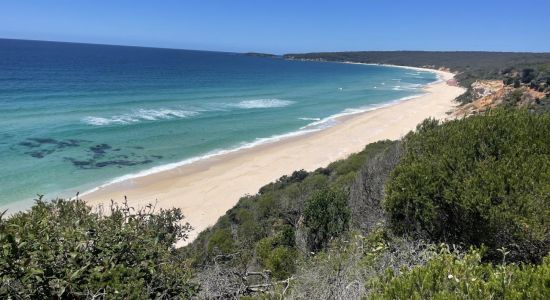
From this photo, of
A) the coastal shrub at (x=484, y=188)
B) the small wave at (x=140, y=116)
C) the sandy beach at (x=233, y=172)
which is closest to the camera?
the coastal shrub at (x=484, y=188)

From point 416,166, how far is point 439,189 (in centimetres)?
62

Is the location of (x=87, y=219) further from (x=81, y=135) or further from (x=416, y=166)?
(x=81, y=135)

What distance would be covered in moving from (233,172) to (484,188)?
754 inches

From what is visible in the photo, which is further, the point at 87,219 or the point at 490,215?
the point at 490,215

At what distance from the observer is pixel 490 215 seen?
670cm

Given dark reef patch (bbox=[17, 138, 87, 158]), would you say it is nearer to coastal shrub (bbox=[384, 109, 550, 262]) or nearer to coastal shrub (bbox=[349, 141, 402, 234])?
coastal shrub (bbox=[349, 141, 402, 234])

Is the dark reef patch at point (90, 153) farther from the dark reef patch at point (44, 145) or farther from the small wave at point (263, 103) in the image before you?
the small wave at point (263, 103)

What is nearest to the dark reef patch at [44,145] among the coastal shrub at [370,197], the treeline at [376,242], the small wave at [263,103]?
the treeline at [376,242]

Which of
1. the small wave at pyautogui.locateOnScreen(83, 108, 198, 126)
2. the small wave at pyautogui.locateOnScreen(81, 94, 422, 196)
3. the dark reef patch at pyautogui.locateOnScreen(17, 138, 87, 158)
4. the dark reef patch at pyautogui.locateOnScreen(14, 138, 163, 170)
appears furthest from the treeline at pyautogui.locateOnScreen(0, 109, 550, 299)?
the small wave at pyautogui.locateOnScreen(83, 108, 198, 126)

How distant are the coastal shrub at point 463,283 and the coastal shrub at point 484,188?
2602 mm

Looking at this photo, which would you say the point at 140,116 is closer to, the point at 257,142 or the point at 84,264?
the point at 257,142

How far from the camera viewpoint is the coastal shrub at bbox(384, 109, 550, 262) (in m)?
6.50

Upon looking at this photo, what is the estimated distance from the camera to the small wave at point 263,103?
4812 cm

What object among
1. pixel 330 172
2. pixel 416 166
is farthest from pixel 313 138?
pixel 416 166
